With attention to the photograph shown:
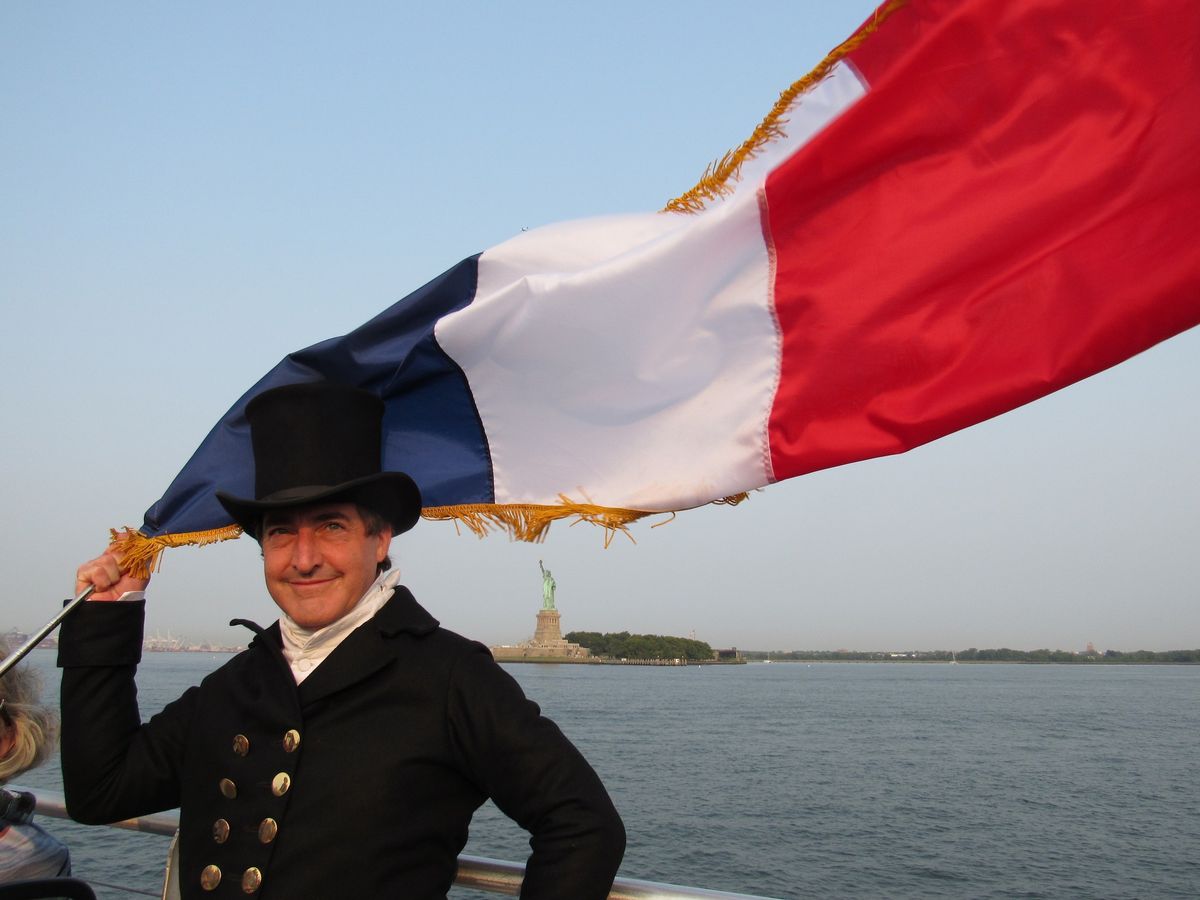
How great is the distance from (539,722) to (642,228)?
1.33 metres

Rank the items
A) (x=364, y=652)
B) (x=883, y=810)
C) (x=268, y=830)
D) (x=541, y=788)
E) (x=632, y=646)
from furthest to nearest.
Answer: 1. (x=632, y=646)
2. (x=883, y=810)
3. (x=364, y=652)
4. (x=268, y=830)
5. (x=541, y=788)

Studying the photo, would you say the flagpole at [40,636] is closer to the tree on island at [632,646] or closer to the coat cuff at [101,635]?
the coat cuff at [101,635]

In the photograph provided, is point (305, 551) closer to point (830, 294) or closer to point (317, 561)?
point (317, 561)

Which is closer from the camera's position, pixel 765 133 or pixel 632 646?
pixel 765 133

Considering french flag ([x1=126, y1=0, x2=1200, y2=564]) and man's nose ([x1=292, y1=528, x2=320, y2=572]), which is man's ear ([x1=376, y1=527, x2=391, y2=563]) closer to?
man's nose ([x1=292, y1=528, x2=320, y2=572])

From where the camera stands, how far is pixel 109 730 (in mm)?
2020

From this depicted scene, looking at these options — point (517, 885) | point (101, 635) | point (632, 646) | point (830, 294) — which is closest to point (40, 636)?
point (101, 635)

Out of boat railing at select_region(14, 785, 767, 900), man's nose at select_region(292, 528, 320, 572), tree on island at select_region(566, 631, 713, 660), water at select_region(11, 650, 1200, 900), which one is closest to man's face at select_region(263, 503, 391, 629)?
man's nose at select_region(292, 528, 320, 572)

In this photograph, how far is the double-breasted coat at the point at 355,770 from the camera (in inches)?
65.0

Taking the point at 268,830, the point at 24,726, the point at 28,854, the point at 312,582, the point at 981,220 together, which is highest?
the point at 981,220

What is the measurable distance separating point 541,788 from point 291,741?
510 millimetres

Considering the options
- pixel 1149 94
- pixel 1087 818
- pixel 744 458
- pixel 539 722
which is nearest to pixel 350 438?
pixel 539 722

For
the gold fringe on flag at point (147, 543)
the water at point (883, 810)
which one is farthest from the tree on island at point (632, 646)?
the gold fringe on flag at point (147, 543)

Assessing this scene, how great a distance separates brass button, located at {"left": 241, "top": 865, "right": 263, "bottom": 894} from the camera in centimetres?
173
